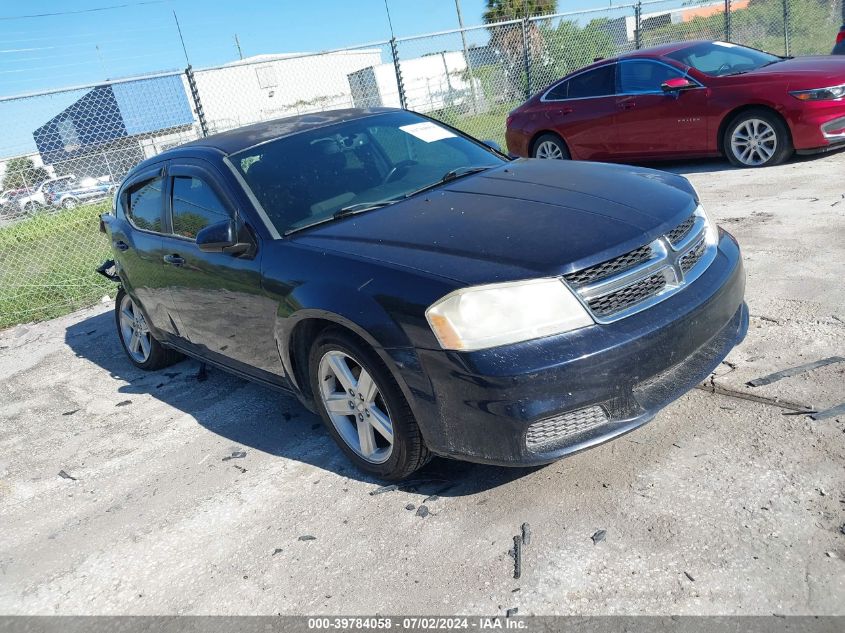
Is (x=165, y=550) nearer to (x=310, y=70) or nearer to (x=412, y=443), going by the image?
(x=412, y=443)

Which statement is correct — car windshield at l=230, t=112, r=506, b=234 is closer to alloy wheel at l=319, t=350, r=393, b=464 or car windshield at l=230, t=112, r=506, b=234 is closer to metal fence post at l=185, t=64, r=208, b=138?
alloy wheel at l=319, t=350, r=393, b=464

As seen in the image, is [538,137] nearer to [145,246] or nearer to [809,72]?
[809,72]

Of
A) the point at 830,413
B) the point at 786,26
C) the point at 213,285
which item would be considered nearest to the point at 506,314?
the point at 830,413

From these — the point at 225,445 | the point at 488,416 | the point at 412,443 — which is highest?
the point at 488,416

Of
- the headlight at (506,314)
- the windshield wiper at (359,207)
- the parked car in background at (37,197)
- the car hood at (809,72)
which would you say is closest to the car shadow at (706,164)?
the car hood at (809,72)

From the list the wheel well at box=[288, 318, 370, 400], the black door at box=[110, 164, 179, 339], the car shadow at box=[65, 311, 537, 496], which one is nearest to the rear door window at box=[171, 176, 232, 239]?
the black door at box=[110, 164, 179, 339]

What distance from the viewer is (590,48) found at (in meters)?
16.5

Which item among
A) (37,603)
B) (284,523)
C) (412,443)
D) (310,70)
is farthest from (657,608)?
(310,70)

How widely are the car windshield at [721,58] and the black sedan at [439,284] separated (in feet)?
17.6

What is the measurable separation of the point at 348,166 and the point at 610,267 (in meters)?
1.80

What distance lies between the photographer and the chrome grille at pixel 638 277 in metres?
2.89

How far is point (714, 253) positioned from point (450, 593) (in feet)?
6.35

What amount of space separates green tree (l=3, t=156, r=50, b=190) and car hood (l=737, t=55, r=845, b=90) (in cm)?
822

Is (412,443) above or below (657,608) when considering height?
above
